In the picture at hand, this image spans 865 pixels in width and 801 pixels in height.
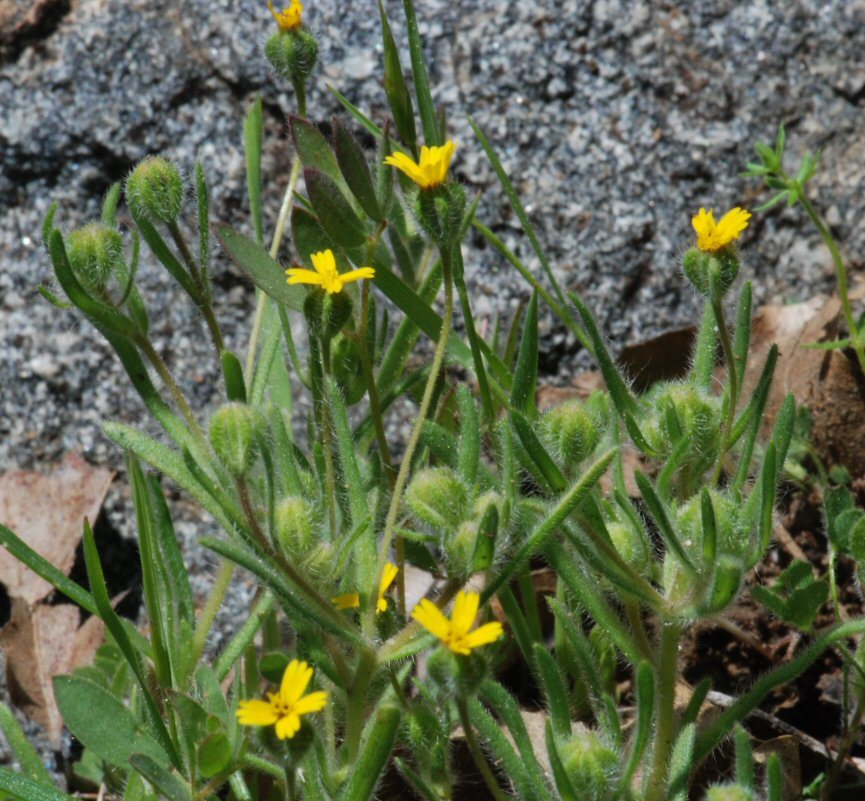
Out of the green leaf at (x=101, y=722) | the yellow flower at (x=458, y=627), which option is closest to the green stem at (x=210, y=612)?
the green leaf at (x=101, y=722)

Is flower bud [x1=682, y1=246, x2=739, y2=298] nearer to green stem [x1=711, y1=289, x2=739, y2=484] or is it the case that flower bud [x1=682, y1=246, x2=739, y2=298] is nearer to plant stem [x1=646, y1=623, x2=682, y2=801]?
green stem [x1=711, y1=289, x2=739, y2=484]

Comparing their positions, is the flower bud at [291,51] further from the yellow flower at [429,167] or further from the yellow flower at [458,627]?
the yellow flower at [458,627]

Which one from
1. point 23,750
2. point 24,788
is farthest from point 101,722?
point 23,750

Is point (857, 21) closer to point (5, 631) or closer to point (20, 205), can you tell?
point (20, 205)

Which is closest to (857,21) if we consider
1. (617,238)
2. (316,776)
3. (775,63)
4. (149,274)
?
(775,63)

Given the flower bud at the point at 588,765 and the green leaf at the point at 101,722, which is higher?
the green leaf at the point at 101,722

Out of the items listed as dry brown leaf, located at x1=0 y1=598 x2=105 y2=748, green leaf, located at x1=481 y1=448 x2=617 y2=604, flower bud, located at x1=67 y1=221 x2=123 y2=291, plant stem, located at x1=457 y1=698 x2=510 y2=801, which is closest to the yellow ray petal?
plant stem, located at x1=457 y1=698 x2=510 y2=801

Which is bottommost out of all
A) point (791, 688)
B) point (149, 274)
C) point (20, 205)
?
point (791, 688)
